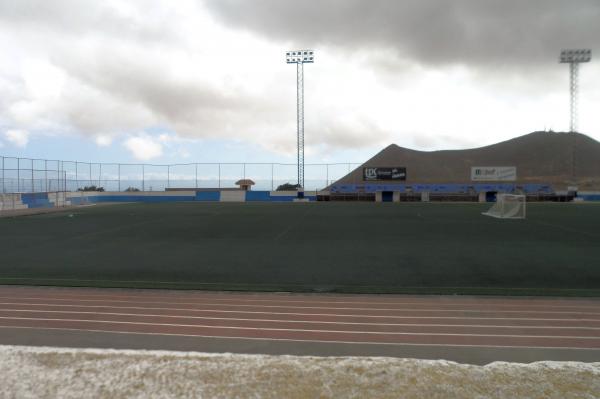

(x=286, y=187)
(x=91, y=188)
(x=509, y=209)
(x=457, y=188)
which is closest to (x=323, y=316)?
(x=509, y=209)

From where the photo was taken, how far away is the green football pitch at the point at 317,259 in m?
7.75

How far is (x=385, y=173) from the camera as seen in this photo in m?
→ 49.9

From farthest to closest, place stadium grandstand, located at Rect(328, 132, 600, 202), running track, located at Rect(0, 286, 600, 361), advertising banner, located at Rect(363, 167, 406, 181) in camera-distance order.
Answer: stadium grandstand, located at Rect(328, 132, 600, 202) < advertising banner, located at Rect(363, 167, 406, 181) < running track, located at Rect(0, 286, 600, 361)

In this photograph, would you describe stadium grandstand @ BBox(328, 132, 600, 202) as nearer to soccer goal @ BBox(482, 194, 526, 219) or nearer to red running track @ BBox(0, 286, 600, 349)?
soccer goal @ BBox(482, 194, 526, 219)

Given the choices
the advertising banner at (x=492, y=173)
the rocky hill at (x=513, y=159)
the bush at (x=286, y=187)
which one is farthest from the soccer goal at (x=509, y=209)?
the rocky hill at (x=513, y=159)

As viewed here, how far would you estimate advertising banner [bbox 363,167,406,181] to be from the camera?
49531 mm

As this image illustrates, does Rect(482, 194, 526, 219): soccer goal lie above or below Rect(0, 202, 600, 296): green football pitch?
above

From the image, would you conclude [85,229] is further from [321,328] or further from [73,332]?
[321,328]

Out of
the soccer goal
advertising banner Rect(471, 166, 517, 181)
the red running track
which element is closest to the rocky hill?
advertising banner Rect(471, 166, 517, 181)

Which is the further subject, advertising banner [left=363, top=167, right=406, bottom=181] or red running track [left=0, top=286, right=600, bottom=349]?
advertising banner [left=363, top=167, right=406, bottom=181]

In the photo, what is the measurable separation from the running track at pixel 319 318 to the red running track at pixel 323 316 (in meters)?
0.01

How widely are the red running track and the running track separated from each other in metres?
0.01

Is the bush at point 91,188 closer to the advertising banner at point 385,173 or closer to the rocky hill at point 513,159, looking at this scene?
the advertising banner at point 385,173

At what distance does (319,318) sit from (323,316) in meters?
0.11
